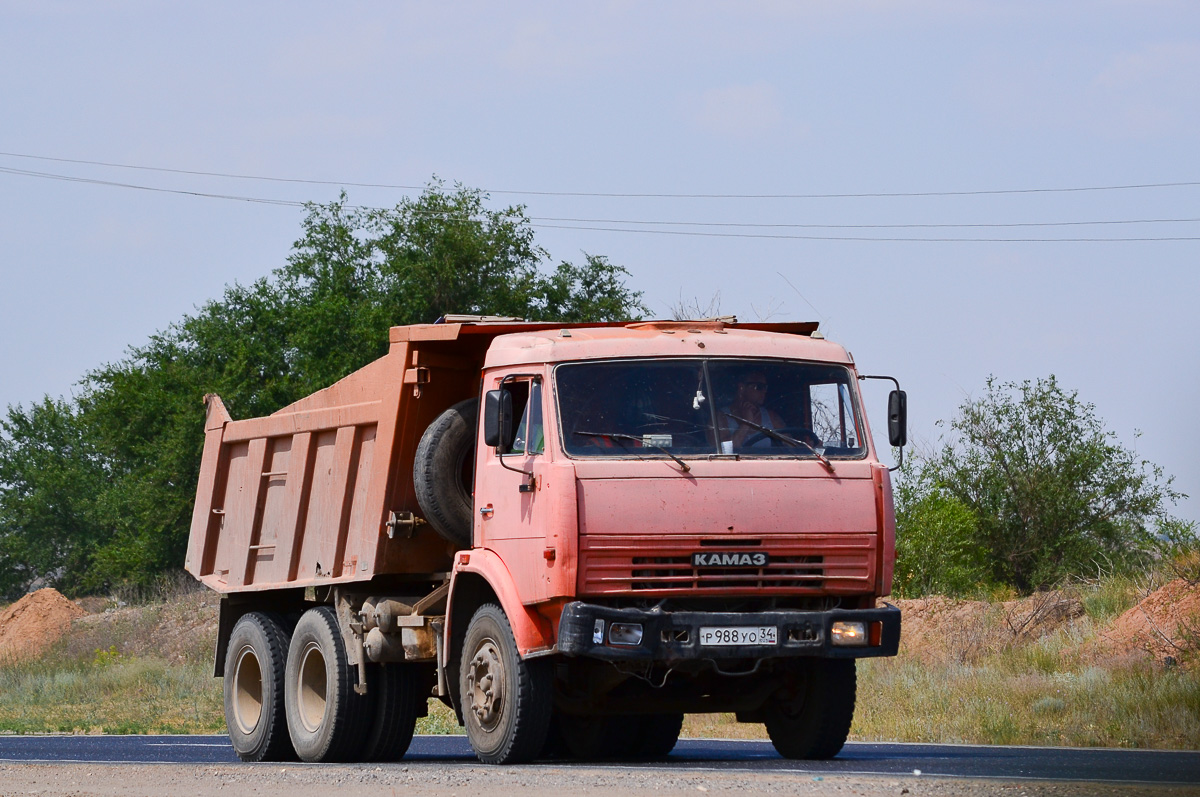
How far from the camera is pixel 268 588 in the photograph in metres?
13.4

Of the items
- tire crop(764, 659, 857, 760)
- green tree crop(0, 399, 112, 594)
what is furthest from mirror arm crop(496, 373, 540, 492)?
green tree crop(0, 399, 112, 594)

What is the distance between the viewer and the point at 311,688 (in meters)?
12.9

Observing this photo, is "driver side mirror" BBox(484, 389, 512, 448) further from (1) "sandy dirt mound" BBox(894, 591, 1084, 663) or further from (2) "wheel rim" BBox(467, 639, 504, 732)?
(1) "sandy dirt mound" BBox(894, 591, 1084, 663)

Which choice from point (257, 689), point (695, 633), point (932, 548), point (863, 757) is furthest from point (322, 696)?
point (932, 548)

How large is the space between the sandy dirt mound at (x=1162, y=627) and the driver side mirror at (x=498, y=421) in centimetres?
1039

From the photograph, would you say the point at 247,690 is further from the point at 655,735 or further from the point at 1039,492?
the point at 1039,492

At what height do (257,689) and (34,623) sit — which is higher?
(257,689)

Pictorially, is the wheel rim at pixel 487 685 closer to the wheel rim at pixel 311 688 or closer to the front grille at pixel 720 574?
the front grille at pixel 720 574

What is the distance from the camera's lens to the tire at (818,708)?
1055 cm

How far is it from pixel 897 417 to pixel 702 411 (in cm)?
140

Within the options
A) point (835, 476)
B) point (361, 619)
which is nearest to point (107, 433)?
point (361, 619)

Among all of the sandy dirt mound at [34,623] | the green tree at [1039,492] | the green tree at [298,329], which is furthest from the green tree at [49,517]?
the green tree at [1039,492]

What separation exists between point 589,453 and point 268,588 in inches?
189

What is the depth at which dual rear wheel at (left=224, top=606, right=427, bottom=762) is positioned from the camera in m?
12.2
